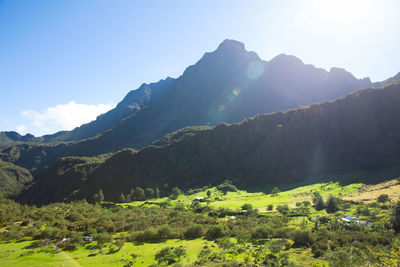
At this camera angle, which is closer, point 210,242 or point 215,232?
point 210,242

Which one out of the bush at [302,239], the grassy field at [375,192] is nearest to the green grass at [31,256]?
the bush at [302,239]

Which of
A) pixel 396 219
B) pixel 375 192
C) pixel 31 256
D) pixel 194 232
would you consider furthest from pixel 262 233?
pixel 375 192

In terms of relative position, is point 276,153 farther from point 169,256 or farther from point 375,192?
point 169,256

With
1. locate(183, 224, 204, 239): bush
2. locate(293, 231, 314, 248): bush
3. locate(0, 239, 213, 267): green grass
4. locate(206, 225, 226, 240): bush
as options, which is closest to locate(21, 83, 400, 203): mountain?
locate(293, 231, 314, 248): bush

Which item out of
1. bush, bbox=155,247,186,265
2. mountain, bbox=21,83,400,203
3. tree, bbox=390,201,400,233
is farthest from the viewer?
mountain, bbox=21,83,400,203

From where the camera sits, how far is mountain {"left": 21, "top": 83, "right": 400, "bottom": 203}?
342ft

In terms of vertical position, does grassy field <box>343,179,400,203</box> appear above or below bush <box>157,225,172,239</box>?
below

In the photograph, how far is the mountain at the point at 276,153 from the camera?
104 meters

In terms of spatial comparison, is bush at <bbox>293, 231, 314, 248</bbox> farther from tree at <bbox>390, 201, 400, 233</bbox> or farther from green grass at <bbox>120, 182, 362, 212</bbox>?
green grass at <bbox>120, 182, 362, 212</bbox>

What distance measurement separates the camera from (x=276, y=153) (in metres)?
122

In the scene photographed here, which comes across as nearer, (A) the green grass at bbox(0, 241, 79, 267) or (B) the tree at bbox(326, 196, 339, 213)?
(A) the green grass at bbox(0, 241, 79, 267)

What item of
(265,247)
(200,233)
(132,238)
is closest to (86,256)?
(132,238)

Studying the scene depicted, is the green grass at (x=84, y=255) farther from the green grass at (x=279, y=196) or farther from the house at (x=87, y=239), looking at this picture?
the green grass at (x=279, y=196)

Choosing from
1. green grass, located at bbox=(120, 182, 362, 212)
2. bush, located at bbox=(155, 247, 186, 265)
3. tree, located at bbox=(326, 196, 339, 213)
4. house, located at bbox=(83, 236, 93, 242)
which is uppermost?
house, located at bbox=(83, 236, 93, 242)
